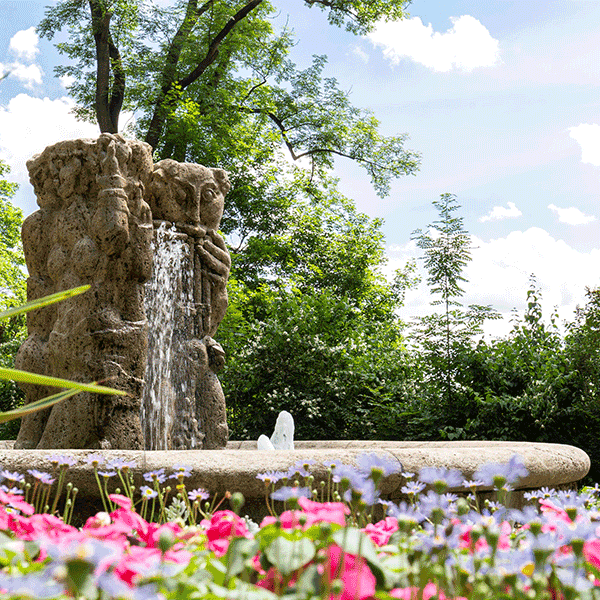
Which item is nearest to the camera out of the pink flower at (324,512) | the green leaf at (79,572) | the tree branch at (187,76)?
the green leaf at (79,572)

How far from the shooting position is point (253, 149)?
16.9 metres

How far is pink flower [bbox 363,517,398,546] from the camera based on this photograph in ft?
4.63

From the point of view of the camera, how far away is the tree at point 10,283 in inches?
489

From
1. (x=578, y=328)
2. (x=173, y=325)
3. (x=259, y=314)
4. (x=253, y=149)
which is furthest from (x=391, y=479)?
(x=253, y=149)

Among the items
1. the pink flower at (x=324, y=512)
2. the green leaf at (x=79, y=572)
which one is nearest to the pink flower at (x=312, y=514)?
the pink flower at (x=324, y=512)

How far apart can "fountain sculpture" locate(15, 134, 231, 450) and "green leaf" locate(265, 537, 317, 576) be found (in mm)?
3882

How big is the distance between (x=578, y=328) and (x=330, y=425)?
12.3 ft

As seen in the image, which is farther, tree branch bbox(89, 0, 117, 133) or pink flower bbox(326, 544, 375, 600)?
tree branch bbox(89, 0, 117, 133)

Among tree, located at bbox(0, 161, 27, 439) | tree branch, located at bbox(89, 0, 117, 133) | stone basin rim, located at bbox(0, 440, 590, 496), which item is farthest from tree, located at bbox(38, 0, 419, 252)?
stone basin rim, located at bbox(0, 440, 590, 496)

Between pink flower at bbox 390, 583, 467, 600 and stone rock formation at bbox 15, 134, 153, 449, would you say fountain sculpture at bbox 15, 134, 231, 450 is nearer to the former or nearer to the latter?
stone rock formation at bbox 15, 134, 153, 449

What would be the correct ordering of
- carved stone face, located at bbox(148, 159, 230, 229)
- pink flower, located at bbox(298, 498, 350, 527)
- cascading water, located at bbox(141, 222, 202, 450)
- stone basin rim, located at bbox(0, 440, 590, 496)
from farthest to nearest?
carved stone face, located at bbox(148, 159, 230, 229) < cascading water, located at bbox(141, 222, 202, 450) < stone basin rim, located at bbox(0, 440, 590, 496) < pink flower, located at bbox(298, 498, 350, 527)

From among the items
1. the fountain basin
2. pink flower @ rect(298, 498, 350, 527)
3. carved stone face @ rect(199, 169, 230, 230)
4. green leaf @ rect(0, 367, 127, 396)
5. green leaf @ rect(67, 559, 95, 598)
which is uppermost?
carved stone face @ rect(199, 169, 230, 230)

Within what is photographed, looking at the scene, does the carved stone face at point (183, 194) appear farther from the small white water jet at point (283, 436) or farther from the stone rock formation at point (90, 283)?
the small white water jet at point (283, 436)

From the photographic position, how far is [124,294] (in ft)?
16.8
